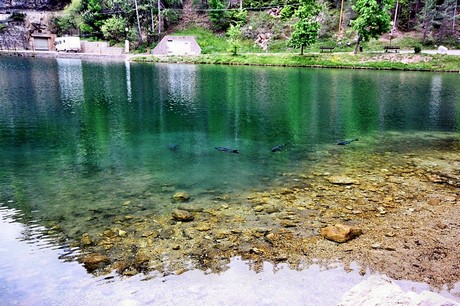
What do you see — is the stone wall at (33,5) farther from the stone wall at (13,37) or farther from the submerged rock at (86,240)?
the submerged rock at (86,240)

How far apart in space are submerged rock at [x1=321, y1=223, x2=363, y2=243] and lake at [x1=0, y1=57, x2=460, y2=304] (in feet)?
1.37

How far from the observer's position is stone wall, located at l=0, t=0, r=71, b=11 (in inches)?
4520

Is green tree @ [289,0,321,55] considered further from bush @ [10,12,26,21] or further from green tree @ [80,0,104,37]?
bush @ [10,12,26,21]

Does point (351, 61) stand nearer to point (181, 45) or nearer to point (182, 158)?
point (181, 45)

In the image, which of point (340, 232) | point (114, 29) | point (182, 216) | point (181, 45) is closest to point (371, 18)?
point (181, 45)

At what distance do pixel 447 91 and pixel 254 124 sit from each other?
25.6m

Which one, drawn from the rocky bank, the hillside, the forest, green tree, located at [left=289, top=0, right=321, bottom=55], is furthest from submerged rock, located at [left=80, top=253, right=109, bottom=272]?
the hillside

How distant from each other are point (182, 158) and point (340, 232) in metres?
8.68

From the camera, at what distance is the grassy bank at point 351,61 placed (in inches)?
2354

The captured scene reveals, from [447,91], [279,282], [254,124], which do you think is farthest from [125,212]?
[447,91]

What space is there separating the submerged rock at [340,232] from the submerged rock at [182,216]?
3573 millimetres

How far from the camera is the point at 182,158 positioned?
52.5 feet

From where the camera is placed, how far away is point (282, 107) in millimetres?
28141

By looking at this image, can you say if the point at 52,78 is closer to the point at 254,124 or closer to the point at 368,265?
the point at 254,124
